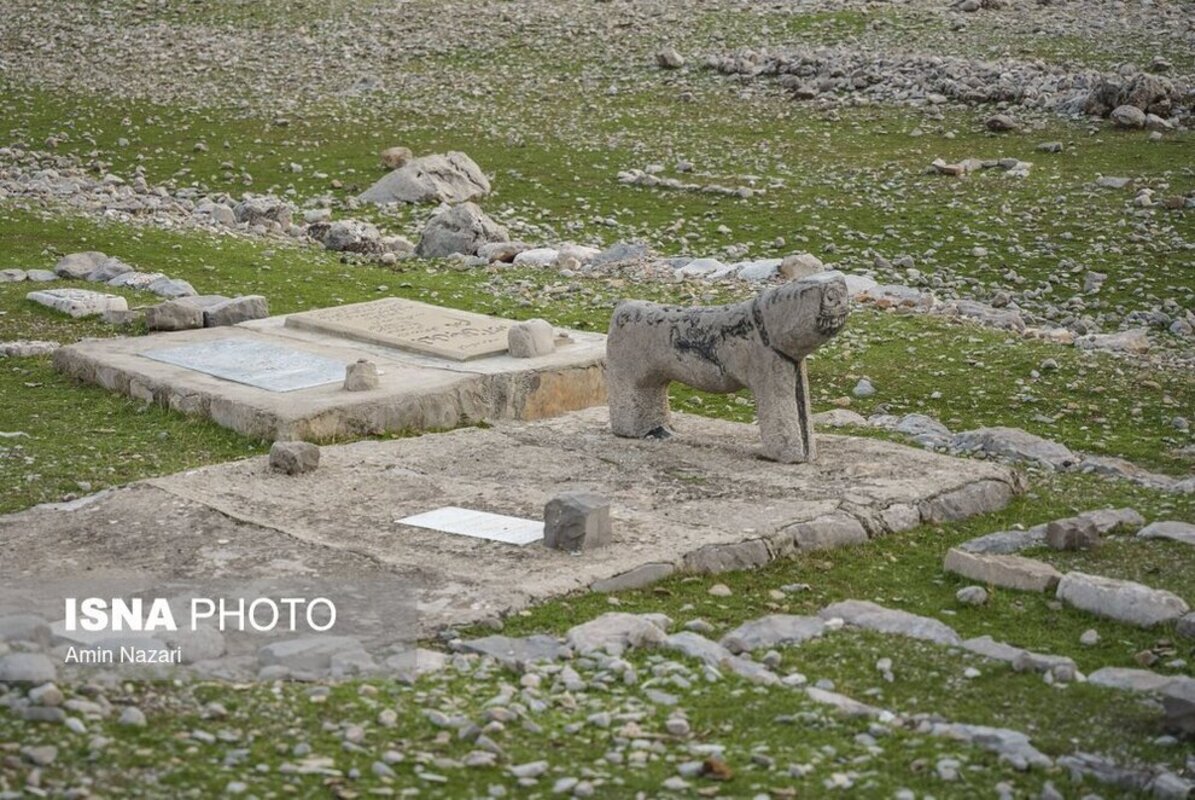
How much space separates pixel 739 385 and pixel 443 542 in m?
2.43

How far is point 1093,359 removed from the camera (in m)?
14.1

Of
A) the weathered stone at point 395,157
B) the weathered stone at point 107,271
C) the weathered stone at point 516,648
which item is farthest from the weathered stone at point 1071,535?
the weathered stone at point 395,157

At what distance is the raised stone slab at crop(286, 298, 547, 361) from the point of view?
42.1ft

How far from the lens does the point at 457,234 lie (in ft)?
62.6

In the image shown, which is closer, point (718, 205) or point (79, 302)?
point (79, 302)

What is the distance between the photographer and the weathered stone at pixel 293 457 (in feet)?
33.8

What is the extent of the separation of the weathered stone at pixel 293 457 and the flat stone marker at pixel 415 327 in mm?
2392

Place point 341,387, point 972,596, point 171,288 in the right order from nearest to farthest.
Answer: point 972,596 → point 341,387 → point 171,288

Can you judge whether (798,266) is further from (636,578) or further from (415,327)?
(636,578)

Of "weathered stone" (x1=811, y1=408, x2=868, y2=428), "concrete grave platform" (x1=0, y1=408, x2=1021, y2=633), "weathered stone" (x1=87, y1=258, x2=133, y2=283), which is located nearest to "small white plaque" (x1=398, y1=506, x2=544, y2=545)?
"concrete grave platform" (x1=0, y1=408, x2=1021, y2=633)

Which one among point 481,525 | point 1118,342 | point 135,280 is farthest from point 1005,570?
point 135,280

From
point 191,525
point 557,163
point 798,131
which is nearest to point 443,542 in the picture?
point 191,525

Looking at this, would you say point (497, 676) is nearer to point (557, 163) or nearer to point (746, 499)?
point (746, 499)

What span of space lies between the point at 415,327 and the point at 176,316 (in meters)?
2.27
